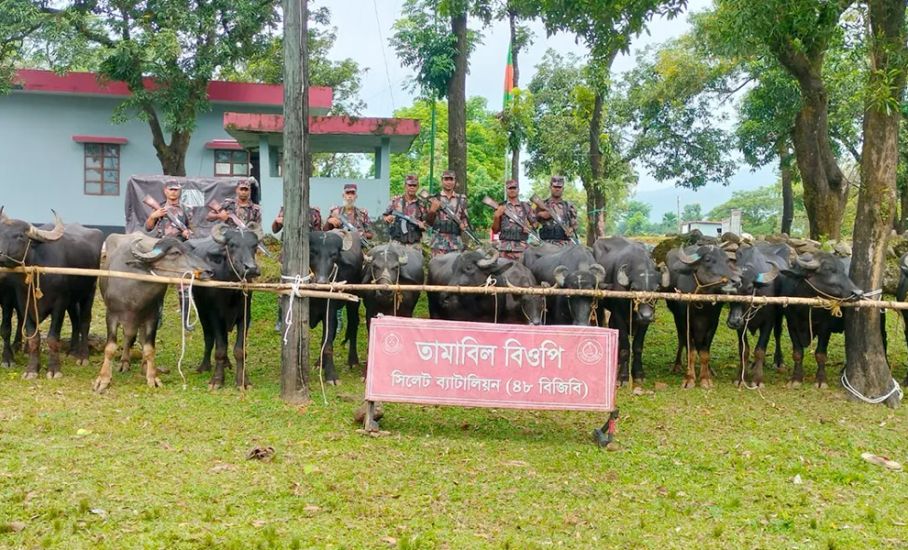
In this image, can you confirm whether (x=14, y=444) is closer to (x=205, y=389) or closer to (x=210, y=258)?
(x=205, y=389)

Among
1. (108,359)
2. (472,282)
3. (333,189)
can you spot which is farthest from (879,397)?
(333,189)

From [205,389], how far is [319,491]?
3.96 m

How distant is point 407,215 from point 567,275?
3282 millimetres

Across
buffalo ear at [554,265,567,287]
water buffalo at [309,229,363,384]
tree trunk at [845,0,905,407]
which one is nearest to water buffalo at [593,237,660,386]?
buffalo ear at [554,265,567,287]

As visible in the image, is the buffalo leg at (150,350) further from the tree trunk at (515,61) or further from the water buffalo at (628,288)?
the tree trunk at (515,61)

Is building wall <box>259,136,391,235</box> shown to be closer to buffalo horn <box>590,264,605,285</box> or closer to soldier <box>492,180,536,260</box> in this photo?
soldier <box>492,180,536,260</box>

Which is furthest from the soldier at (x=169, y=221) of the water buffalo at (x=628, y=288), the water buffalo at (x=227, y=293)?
the water buffalo at (x=628, y=288)

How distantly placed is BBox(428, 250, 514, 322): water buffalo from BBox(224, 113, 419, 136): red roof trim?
8570 mm

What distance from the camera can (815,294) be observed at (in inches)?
393

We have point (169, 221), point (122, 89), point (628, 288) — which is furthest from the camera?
point (122, 89)

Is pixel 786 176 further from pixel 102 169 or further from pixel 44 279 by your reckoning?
pixel 44 279

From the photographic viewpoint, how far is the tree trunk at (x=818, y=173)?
622 inches

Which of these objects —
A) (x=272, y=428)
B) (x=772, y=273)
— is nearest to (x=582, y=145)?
(x=772, y=273)

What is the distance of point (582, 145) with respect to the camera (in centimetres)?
2916
